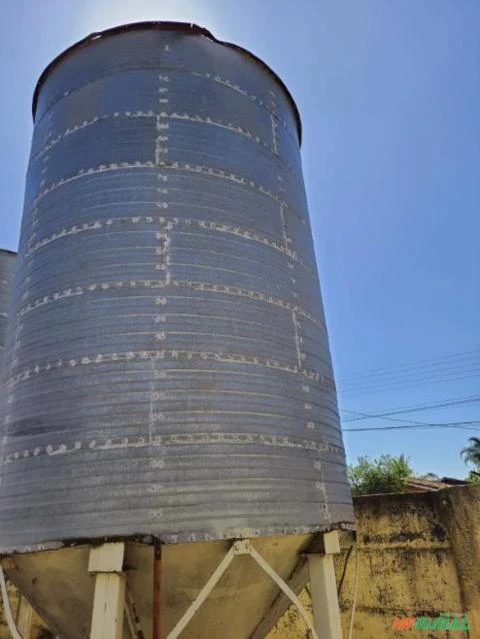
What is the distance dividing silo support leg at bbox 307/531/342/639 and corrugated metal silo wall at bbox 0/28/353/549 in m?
0.25

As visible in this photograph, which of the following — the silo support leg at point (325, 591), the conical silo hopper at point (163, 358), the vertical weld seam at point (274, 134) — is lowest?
the silo support leg at point (325, 591)

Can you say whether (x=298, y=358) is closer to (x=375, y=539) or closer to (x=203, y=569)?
(x=203, y=569)

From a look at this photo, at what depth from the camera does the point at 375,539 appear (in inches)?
353

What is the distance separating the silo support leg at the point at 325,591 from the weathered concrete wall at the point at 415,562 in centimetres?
505

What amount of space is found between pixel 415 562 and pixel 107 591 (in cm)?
748

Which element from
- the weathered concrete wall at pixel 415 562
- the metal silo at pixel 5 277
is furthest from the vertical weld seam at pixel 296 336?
the metal silo at pixel 5 277

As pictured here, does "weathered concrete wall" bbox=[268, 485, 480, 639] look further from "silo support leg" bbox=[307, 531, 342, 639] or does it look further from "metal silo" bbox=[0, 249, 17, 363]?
"metal silo" bbox=[0, 249, 17, 363]

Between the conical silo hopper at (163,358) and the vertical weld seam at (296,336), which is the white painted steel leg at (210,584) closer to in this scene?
the conical silo hopper at (163,358)

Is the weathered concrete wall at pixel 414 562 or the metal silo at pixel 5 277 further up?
the metal silo at pixel 5 277

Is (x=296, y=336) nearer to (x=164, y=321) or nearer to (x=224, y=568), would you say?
(x=164, y=321)

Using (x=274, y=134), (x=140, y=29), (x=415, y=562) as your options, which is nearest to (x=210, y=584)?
(x=274, y=134)

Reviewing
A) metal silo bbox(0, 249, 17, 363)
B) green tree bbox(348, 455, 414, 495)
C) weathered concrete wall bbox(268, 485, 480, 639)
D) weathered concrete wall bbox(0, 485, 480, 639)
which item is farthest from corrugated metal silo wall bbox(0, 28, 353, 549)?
green tree bbox(348, 455, 414, 495)

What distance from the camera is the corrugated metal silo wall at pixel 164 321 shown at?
3.15 m

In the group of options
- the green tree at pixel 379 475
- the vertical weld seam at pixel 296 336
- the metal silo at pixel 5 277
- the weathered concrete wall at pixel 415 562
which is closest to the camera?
the vertical weld seam at pixel 296 336
